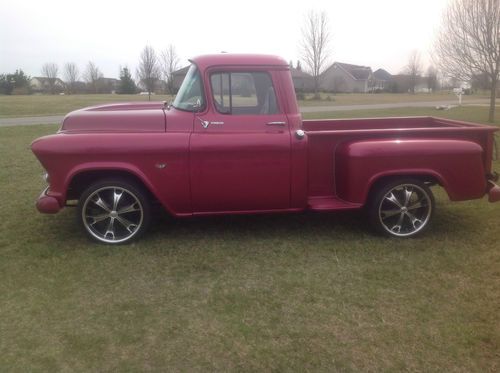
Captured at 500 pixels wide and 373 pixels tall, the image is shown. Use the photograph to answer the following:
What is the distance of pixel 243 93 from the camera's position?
473 cm

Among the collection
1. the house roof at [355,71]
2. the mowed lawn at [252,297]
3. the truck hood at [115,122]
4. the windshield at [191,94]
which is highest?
the house roof at [355,71]

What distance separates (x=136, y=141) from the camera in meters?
4.53

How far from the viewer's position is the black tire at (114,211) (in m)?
4.65

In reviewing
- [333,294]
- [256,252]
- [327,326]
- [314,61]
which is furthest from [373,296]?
[314,61]

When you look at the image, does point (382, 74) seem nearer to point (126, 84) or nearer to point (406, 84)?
point (406, 84)

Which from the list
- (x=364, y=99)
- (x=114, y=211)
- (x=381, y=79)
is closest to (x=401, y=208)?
(x=114, y=211)

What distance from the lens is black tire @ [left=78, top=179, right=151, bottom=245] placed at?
15.3ft

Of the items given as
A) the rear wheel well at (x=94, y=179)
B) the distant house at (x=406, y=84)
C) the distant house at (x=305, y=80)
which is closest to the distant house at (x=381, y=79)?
the distant house at (x=406, y=84)

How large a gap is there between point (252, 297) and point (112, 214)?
183 cm

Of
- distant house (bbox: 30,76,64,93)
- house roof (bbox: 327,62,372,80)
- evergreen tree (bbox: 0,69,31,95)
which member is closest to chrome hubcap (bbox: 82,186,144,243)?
evergreen tree (bbox: 0,69,31,95)

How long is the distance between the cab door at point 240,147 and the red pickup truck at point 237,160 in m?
0.01

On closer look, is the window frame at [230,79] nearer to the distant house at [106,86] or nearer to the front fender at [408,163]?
the front fender at [408,163]

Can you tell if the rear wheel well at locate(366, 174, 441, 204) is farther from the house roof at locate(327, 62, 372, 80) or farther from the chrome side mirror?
the house roof at locate(327, 62, 372, 80)

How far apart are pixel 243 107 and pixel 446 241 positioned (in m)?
2.52
